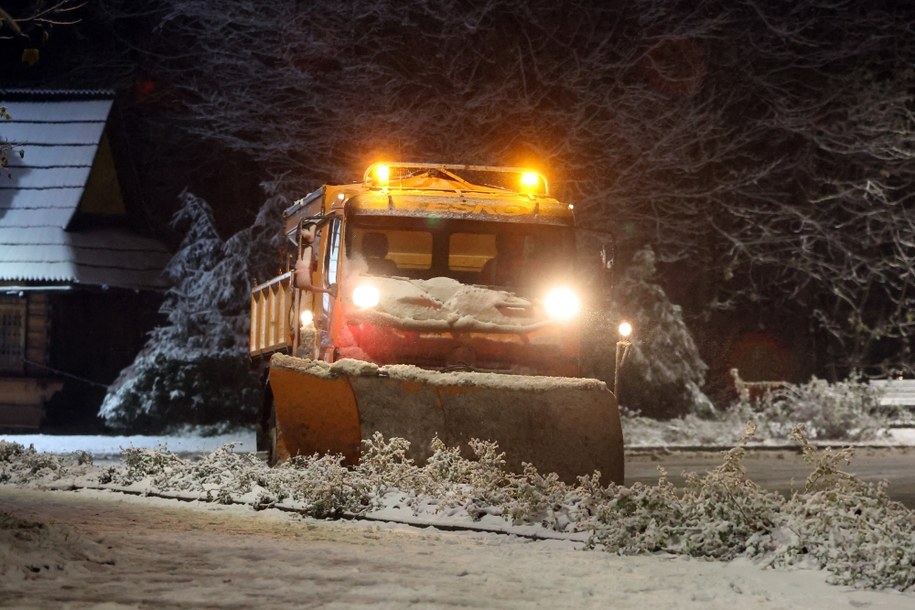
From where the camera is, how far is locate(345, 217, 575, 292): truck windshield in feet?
42.5

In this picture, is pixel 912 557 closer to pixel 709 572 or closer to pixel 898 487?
pixel 709 572

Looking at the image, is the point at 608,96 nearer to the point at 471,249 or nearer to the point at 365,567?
the point at 471,249

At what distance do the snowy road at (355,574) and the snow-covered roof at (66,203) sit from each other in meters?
18.8

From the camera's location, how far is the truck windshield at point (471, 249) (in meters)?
13.0

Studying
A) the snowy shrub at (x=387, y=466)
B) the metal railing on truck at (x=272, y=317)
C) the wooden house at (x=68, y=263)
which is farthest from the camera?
the wooden house at (x=68, y=263)

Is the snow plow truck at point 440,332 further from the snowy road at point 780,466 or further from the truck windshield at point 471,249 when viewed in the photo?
the snowy road at point 780,466

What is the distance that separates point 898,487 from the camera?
1438 cm

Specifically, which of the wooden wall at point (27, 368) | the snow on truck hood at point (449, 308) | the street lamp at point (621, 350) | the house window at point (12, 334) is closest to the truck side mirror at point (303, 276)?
the snow on truck hood at point (449, 308)

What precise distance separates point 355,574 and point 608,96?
17478 millimetres

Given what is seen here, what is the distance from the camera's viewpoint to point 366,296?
12414mm

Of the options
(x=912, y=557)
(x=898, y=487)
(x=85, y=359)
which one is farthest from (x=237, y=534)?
(x=85, y=359)

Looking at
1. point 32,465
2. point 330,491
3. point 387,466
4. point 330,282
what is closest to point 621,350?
point 330,282

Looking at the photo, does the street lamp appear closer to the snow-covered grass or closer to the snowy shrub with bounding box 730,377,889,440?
the snow-covered grass

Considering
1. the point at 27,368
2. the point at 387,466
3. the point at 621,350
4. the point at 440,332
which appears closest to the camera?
the point at 387,466
